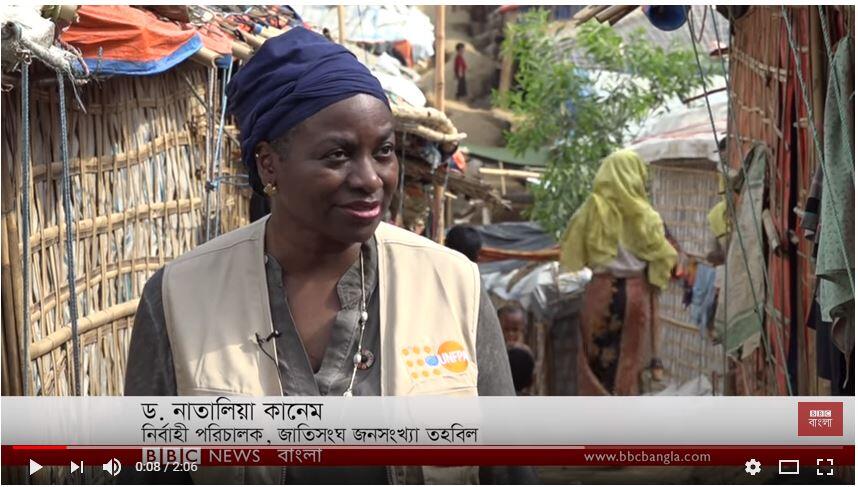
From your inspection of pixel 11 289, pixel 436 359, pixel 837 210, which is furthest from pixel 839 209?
pixel 11 289

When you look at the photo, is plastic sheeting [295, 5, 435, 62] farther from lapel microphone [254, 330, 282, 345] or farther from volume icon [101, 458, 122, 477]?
lapel microphone [254, 330, 282, 345]

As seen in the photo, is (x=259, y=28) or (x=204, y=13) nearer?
(x=204, y=13)

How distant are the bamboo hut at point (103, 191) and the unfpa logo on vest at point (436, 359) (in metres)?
1.05

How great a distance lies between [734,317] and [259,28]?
2766 mm

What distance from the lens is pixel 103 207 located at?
4.87 metres

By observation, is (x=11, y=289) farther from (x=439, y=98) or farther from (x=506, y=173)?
(x=506, y=173)

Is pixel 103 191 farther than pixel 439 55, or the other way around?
pixel 439 55

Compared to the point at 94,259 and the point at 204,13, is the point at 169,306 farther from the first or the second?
the point at 204,13

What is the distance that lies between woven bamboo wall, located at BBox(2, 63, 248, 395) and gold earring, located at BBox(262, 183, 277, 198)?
963mm

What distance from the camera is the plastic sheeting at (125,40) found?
4324 millimetres

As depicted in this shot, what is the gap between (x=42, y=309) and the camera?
13.8ft

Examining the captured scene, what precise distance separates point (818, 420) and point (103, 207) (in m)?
2.80

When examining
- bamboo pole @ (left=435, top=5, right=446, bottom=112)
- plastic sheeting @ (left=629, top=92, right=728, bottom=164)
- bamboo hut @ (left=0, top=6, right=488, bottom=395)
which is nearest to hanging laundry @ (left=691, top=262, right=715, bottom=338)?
plastic sheeting @ (left=629, top=92, right=728, bottom=164)

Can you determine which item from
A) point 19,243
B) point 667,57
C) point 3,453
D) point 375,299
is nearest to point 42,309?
point 19,243
